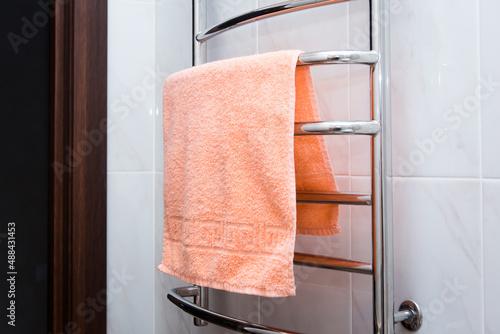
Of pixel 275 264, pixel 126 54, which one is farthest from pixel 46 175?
pixel 275 264

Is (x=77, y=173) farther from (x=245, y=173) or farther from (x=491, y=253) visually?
(x=491, y=253)

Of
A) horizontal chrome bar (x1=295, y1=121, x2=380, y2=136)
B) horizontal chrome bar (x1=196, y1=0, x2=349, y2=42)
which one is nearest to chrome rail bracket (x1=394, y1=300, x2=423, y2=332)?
horizontal chrome bar (x1=295, y1=121, x2=380, y2=136)

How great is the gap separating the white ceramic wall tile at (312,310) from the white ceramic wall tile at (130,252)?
13.8 inches

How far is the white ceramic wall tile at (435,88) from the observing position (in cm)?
64

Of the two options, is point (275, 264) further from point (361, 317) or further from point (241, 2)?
point (241, 2)

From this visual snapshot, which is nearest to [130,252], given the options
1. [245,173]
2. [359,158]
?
[245,173]

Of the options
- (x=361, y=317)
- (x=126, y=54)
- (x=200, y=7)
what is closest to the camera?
(x=361, y=317)

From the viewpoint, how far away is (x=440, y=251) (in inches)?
26.2

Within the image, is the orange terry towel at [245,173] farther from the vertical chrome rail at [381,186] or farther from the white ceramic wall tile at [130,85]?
the white ceramic wall tile at [130,85]

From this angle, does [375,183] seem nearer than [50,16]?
Yes

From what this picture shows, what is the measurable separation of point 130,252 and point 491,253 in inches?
32.1

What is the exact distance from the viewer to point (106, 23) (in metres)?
1.02

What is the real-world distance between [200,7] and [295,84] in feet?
1.30

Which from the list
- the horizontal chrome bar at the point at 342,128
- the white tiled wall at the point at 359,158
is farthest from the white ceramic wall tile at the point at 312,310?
the horizontal chrome bar at the point at 342,128
